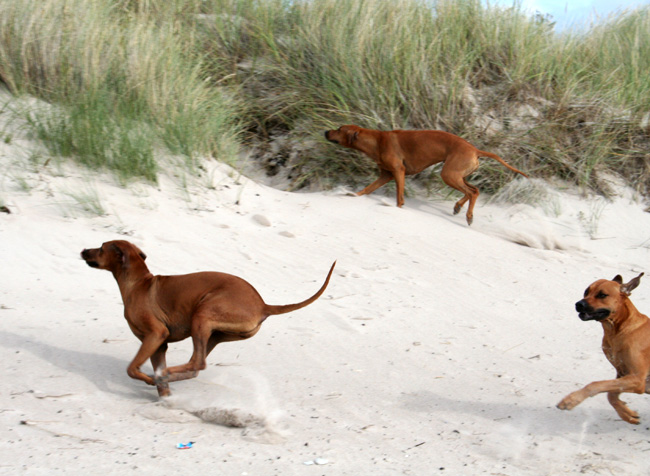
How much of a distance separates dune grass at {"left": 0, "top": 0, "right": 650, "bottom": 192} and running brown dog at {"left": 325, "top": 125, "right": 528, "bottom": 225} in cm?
60

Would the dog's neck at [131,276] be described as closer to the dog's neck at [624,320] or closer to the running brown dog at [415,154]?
the dog's neck at [624,320]

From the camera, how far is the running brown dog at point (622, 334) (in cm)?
402

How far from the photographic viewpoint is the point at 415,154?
8.26 m

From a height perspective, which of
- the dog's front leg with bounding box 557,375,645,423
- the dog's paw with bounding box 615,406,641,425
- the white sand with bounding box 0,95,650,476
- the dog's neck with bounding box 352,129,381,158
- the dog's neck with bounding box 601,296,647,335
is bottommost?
the white sand with bounding box 0,95,650,476

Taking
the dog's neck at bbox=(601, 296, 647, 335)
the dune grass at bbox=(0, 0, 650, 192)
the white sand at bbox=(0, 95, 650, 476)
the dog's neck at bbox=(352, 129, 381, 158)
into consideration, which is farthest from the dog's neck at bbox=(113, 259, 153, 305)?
the dog's neck at bbox=(352, 129, 381, 158)

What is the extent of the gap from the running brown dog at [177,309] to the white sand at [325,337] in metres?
0.21

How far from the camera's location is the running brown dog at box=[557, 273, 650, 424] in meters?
4.02

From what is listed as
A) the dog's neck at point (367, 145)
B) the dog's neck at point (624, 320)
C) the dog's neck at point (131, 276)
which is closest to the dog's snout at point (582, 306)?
the dog's neck at point (624, 320)

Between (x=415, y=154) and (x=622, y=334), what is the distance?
442 centimetres

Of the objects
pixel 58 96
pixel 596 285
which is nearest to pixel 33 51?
pixel 58 96

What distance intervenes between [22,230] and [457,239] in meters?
4.09

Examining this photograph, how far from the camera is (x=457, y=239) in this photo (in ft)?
24.8

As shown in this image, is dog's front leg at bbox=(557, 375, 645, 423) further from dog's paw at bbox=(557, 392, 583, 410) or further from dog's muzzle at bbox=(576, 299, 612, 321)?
dog's muzzle at bbox=(576, 299, 612, 321)

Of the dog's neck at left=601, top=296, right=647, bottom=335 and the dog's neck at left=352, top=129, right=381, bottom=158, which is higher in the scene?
the dog's neck at left=601, top=296, right=647, bottom=335
